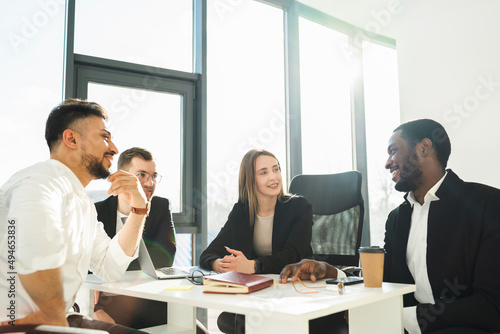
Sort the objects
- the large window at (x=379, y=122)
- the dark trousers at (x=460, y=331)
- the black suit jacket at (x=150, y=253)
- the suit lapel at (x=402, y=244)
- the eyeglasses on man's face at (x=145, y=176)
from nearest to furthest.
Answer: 1. the dark trousers at (x=460, y=331)
2. the suit lapel at (x=402, y=244)
3. the black suit jacket at (x=150, y=253)
4. the eyeglasses on man's face at (x=145, y=176)
5. the large window at (x=379, y=122)

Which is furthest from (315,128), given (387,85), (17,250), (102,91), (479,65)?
(17,250)

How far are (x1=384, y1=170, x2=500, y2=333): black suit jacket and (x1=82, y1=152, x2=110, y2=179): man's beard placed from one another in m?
1.27

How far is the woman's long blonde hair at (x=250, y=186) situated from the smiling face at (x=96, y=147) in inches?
40.0

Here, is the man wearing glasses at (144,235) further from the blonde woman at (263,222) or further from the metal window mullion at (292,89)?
the metal window mullion at (292,89)

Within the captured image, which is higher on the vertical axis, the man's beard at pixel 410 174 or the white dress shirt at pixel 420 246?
the man's beard at pixel 410 174

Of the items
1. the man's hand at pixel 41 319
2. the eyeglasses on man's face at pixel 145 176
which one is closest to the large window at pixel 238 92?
the eyeglasses on man's face at pixel 145 176

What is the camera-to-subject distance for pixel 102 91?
3312mm

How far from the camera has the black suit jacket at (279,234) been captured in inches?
87.0

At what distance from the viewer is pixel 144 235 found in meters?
2.54

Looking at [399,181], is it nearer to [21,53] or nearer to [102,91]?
[102,91]

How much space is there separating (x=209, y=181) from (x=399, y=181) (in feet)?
6.42

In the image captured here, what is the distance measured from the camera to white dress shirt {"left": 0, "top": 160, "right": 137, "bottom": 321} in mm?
1144

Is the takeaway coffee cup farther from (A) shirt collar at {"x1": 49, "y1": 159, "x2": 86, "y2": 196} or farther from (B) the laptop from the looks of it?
(A) shirt collar at {"x1": 49, "y1": 159, "x2": 86, "y2": 196}

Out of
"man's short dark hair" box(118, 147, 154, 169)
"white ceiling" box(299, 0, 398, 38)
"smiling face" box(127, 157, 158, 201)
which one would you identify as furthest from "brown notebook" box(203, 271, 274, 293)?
"white ceiling" box(299, 0, 398, 38)
